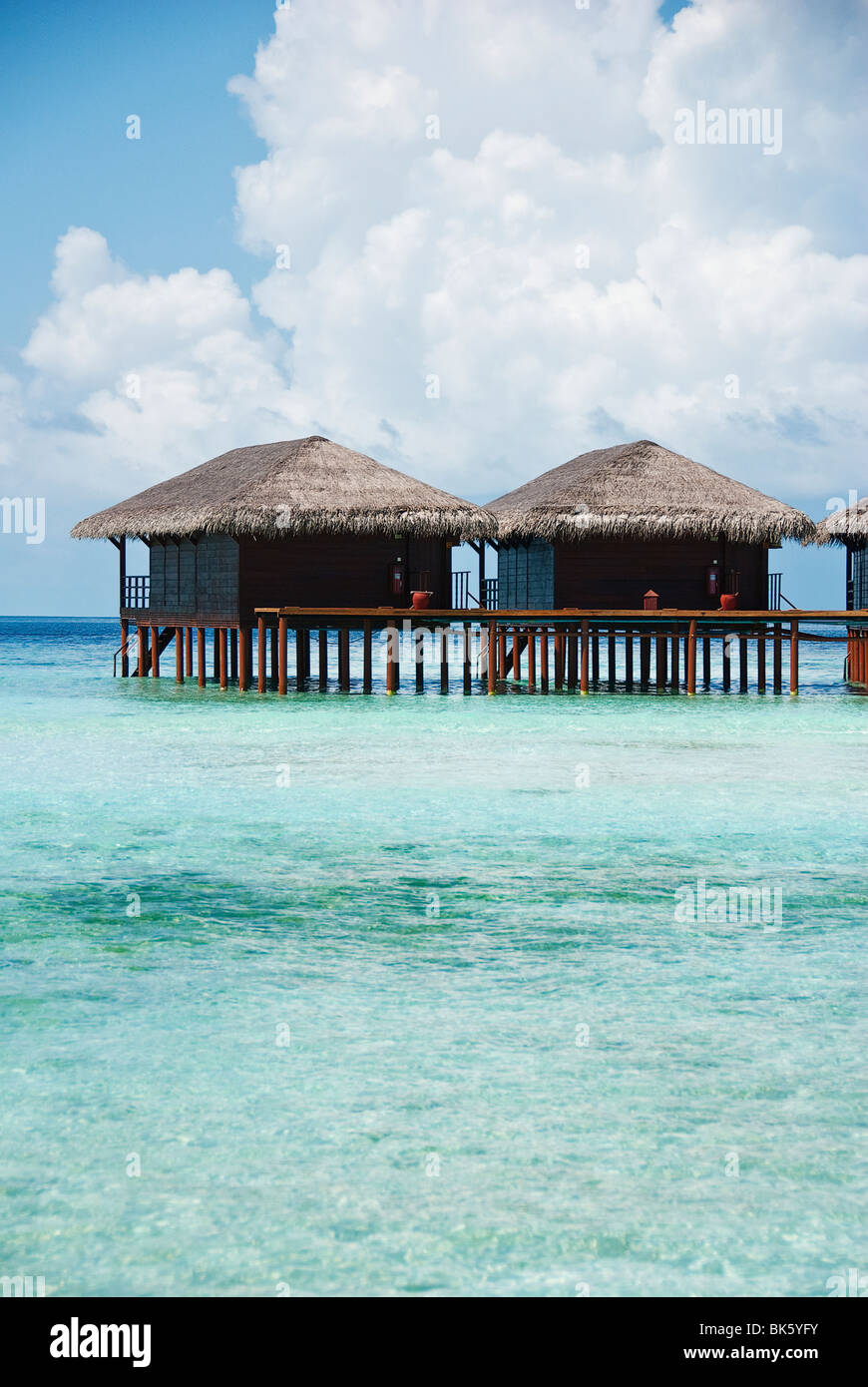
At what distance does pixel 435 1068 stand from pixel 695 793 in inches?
283

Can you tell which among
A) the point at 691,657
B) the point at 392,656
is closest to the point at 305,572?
the point at 392,656

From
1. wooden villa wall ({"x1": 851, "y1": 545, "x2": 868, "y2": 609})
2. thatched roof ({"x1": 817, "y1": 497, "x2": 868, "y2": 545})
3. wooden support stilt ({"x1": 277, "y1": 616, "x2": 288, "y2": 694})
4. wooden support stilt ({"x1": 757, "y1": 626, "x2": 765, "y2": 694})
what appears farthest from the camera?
wooden villa wall ({"x1": 851, "y1": 545, "x2": 868, "y2": 609})

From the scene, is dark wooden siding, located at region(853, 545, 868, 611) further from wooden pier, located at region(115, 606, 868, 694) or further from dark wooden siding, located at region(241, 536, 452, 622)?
dark wooden siding, located at region(241, 536, 452, 622)

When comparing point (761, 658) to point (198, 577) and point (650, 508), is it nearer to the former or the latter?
point (650, 508)

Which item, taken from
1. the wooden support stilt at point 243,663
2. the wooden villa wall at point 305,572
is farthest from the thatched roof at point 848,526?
the wooden support stilt at point 243,663

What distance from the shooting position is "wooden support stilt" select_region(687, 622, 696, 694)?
24.3 meters

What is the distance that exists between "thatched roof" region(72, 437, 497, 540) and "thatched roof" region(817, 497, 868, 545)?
A: 6.41 m

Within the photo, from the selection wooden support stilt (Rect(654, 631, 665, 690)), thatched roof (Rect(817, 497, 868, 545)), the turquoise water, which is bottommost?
the turquoise water

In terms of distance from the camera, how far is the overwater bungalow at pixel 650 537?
2519 cm

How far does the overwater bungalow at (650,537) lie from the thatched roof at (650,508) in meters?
0.02

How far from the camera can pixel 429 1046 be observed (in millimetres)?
5398

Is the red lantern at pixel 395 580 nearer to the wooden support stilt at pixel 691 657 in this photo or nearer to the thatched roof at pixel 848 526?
the wooden support stilt at pixel 691 657

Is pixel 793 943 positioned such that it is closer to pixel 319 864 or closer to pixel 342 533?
pixel 319 864

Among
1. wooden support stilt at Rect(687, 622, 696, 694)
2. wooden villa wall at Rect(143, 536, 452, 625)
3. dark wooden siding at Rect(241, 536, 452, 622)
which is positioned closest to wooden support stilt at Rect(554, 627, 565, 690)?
wooden villa wall at Rect(143, 536, 452, 625)
